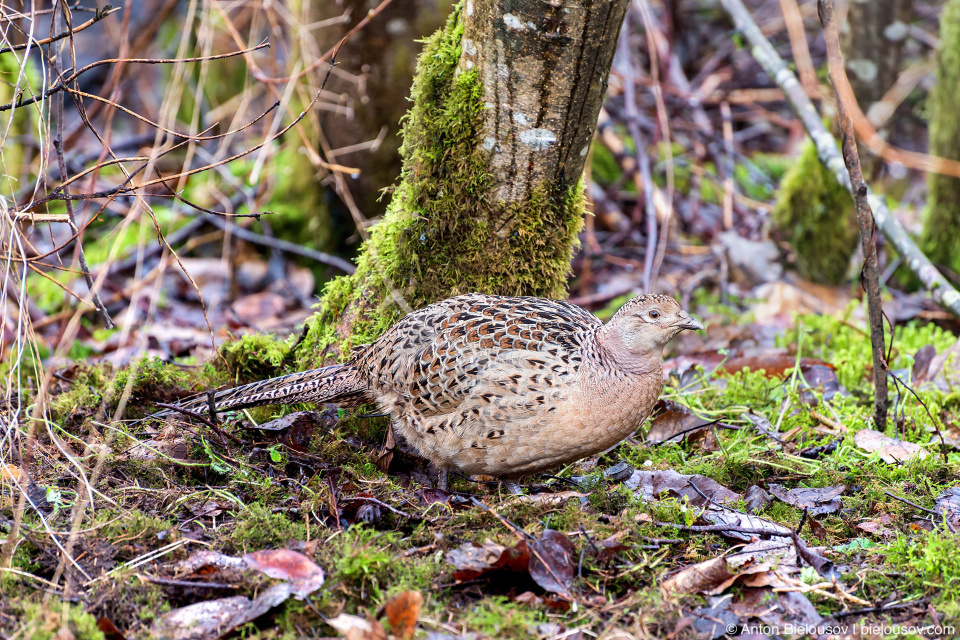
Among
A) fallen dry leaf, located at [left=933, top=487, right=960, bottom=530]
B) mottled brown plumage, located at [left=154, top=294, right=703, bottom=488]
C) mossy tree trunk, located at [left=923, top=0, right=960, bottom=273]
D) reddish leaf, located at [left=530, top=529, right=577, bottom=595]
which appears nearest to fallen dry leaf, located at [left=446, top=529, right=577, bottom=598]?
reddish leaf, located at [left=530, top=529, right=577, bottom=595]

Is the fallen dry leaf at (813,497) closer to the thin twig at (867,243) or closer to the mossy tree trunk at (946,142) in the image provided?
the thin twig at (867,243)

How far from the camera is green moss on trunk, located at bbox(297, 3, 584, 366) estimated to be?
4375 millimetres

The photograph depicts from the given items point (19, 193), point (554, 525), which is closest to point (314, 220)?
point (19, 193)

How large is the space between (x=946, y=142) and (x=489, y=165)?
5099 mm

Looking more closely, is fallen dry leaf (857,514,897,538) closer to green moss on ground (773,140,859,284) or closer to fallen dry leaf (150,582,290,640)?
fallen dry leaf (150,582,290,640)

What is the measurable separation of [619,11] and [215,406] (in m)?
2.85

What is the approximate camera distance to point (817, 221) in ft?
25.2

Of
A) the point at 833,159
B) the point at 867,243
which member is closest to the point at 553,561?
the point at 867,243

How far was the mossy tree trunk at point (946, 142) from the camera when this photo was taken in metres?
7.19

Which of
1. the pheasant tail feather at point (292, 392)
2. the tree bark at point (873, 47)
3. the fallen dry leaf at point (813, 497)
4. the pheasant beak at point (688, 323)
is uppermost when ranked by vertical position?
the tree bark at point (873, 47)

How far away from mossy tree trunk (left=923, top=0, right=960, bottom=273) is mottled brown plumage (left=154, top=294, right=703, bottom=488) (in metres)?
4.66

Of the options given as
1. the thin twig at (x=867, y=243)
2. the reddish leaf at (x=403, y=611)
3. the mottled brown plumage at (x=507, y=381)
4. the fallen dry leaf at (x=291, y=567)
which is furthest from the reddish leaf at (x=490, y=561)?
the thin twig at (x=867, y=243)

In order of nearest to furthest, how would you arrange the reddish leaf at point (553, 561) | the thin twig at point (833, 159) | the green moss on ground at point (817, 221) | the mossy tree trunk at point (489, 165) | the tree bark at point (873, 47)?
the reddish leaf at point (553, 561)
the mossy tree trunk at point (489, 165)
the thin twig at point (833, 159)
the tree bark at point (873, 47)
the green moss on ground at point (817, 221)

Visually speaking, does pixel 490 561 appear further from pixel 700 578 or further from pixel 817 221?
pixel 817 221
